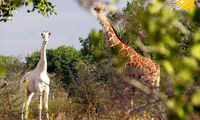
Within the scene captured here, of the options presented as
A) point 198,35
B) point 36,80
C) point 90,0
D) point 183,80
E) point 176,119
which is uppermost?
point 36,80

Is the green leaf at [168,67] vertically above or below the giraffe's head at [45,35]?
below

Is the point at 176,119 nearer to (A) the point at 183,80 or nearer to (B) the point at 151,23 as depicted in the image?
(A) the point at 183,80

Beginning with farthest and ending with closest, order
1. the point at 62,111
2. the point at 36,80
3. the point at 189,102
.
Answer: the point at 36,80, the point at 62,111, the point at 189,102

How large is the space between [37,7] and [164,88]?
30.5 ft

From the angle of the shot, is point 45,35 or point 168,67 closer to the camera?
point 168,67

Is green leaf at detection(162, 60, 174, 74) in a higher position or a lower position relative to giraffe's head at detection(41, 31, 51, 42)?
lower

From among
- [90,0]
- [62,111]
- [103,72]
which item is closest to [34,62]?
[103,72]

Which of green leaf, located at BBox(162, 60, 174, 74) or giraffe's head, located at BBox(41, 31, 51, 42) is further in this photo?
giraffe's head, located at BBox(41, 31, 51, 42)

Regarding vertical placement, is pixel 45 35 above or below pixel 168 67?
above

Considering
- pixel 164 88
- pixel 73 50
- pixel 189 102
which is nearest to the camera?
pixel 189 102

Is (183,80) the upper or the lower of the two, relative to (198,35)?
lower

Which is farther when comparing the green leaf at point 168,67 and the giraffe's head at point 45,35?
the giraffe's head at point 45,35

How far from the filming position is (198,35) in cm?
169

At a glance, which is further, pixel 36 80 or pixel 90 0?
pixel 36 80
